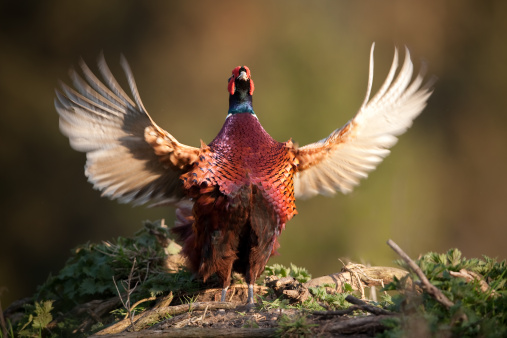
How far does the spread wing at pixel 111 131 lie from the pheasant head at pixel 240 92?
0.52 metres

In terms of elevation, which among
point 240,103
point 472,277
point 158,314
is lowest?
point 158,314

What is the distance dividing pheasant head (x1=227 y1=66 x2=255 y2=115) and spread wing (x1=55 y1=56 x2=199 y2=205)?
20.5 inches

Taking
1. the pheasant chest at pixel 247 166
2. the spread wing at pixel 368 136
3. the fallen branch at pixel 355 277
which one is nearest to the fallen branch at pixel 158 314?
the pheasant chest at pixel 247 166

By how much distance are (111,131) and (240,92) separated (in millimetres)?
866

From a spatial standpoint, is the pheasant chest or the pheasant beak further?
the pheasant beak

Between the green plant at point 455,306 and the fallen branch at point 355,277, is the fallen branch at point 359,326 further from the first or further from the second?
the fallen branch at point 355,277

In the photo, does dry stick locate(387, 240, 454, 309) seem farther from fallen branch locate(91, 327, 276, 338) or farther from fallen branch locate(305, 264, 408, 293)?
fallen branch locate(305, 264, 408, 293)

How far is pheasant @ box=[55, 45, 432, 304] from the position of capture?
121 inches

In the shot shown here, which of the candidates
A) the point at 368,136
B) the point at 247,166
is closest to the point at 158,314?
the point at 247,166

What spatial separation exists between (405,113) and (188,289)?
6.15ft

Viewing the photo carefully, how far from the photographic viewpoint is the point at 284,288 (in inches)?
122

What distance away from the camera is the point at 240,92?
355 cm

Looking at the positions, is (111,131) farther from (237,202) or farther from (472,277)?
(472,277)

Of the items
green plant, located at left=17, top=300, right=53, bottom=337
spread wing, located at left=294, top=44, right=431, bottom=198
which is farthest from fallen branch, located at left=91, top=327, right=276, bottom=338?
spread wing, located at left=294, top=44, right=431, bottom=198
